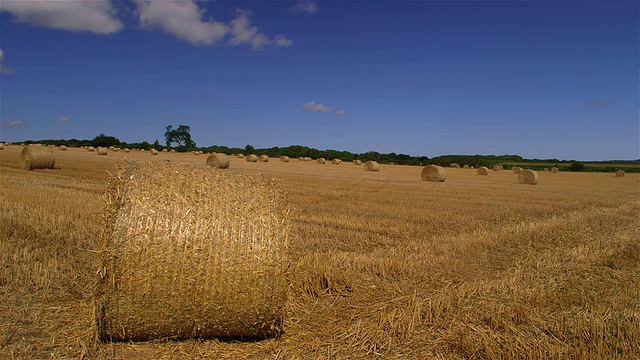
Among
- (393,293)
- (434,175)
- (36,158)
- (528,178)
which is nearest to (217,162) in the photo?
(36,158)

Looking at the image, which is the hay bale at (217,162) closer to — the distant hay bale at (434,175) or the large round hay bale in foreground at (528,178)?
the distant hay bale at (434,175)

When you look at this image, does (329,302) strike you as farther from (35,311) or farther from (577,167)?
(577,167)

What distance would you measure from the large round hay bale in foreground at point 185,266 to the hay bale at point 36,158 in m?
18.3

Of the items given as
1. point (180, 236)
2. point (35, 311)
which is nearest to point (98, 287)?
point (180, 236)

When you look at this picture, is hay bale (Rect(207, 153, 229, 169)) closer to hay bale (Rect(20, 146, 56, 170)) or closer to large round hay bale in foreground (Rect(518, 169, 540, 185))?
hay bale (Rect(20, 146, 56, 170))

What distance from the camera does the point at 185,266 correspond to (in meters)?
3.61

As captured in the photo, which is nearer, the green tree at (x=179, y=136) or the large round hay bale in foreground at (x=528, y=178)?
the large round hay bale in foreground at (x=528, y=178)

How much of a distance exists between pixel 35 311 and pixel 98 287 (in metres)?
1.05

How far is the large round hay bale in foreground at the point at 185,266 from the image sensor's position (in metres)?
3.55

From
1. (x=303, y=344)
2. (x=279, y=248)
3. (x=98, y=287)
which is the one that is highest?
(x=279, y=248)

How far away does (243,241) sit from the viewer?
12.4 feet

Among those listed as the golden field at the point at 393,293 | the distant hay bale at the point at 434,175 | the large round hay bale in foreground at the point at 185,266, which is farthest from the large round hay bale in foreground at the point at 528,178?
the large round hay bale in foreground at the point at 185,266

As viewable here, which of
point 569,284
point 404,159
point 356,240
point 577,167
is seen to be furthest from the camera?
point 404,159

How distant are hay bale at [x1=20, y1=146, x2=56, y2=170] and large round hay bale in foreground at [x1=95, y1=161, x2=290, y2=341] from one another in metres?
18.3
